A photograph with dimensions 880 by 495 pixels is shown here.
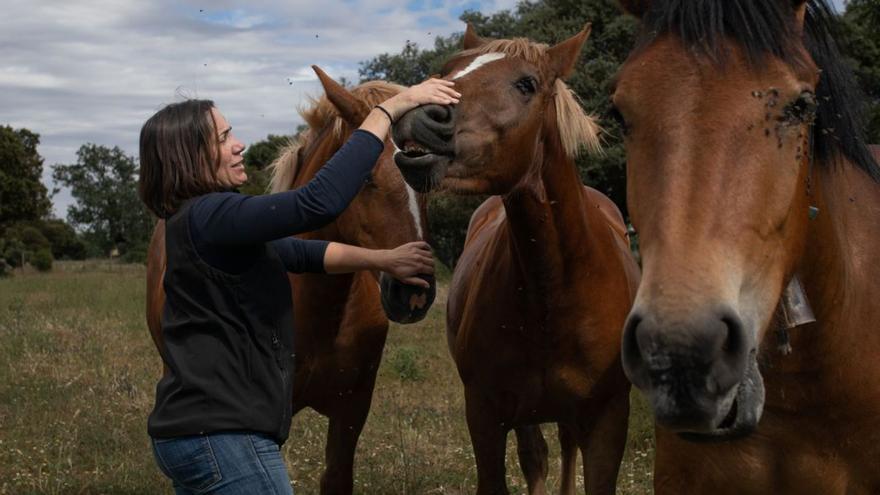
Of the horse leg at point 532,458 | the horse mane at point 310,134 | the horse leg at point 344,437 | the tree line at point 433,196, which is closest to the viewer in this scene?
the horse mane at point 310,134

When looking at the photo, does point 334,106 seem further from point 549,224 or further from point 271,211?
point 271,211

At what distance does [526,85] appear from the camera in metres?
4.14

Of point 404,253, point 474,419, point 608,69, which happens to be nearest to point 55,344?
point 474,419

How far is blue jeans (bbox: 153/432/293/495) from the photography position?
2.99 meters

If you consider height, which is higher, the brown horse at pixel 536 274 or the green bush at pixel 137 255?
the brown horse at pixel 536 274

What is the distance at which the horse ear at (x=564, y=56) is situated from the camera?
4316 millimetres

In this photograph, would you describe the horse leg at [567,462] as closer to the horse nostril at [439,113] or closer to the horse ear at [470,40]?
the horse ear at [470,40]

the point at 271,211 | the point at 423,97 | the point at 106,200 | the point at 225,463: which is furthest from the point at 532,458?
the point at 106,200

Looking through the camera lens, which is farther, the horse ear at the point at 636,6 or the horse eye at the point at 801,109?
the horse ear at the point at 636,6

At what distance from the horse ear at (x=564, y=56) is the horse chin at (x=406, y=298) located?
1.10 metres

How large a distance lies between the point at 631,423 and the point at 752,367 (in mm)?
4969

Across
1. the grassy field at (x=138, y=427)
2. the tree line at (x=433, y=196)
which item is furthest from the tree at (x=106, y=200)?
the grassy field at (x=138, y=427)

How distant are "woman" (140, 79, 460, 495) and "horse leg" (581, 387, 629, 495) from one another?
1.75 metres

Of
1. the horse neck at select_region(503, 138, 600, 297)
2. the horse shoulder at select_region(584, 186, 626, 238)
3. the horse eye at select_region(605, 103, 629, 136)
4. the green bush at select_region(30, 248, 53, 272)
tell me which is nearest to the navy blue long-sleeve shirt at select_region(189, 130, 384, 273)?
the horse eye at select_region(605, 103, 629, 136)
